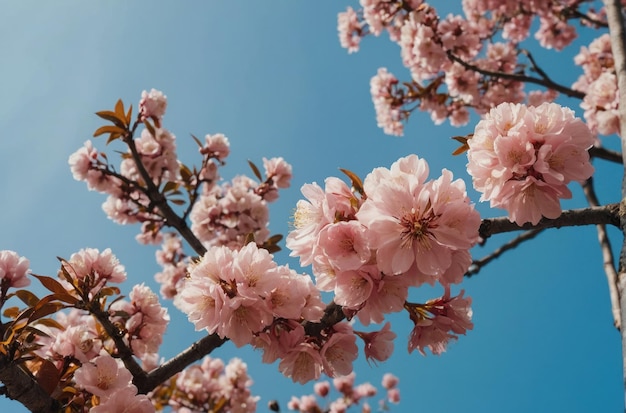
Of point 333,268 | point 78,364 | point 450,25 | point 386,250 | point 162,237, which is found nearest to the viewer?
point 386,250

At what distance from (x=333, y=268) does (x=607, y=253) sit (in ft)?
10.5

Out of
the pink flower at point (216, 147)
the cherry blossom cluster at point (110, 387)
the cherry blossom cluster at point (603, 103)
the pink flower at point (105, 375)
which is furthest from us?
the pink flower at point (216, 147)

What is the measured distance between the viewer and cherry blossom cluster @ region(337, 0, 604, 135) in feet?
17.0

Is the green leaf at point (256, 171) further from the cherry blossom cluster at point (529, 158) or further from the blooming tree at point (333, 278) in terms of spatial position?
the cherry blossom cluster at point (529, 158)

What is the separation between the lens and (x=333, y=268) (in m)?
1.51

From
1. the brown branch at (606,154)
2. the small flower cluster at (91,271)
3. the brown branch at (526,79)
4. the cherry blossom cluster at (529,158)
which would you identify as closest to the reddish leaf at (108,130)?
the small flower cluster at (91,271)

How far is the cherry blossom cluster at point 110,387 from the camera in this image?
5.84 feet

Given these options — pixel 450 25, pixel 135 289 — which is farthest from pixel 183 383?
pixel 450 25

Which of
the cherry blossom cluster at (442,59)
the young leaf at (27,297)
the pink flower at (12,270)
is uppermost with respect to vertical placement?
the cherry blossom cluster at (442,59)

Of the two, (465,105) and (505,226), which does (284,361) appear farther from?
(465,105)

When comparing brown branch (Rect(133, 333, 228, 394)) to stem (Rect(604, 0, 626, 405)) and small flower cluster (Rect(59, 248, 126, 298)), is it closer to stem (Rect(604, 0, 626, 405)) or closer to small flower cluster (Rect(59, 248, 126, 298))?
small flower cluster (Rect(59, 248, 126, 298))

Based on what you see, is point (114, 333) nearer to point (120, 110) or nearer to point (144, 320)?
point (144, 320)

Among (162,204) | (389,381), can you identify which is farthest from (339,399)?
(162,204)

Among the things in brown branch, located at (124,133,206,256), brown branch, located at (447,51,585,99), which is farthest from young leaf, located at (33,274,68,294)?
brown branch, located at (447,51,585,99)
